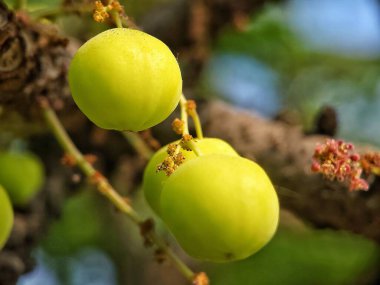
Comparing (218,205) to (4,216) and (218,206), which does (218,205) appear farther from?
(4,216)

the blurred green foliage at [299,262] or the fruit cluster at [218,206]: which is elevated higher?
the fruit cluster at [218,206]

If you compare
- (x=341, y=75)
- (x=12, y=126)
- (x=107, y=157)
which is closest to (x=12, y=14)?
(x=12, y=126)

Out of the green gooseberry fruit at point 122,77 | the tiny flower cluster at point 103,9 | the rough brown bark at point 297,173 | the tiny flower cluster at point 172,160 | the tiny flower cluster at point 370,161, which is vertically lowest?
the rough brown bark at point 297,173

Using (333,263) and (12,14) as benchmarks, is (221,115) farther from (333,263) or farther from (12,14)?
(333,263)

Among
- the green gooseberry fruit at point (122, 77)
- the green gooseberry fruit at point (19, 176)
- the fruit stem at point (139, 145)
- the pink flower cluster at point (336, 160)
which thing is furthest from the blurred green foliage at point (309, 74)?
the green gooseberry fruit at point (122, 77)

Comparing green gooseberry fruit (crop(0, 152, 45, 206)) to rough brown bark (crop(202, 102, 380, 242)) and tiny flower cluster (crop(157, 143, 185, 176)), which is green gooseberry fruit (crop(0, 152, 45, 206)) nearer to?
rough brown bark (crop(202, 102, 380, 242))

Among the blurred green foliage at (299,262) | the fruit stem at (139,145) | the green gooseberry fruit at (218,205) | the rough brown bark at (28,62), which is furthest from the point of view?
the blurred green foliage at (299,262)

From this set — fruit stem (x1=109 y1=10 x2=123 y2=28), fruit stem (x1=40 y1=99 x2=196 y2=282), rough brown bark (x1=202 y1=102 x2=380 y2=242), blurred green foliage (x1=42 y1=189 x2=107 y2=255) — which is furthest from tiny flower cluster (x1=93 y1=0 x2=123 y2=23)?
blurred green foliage (x1=42 y1=189 x2=107 y2=255)

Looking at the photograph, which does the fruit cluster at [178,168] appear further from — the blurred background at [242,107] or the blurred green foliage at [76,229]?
the blurred green foliage at [76,229]
